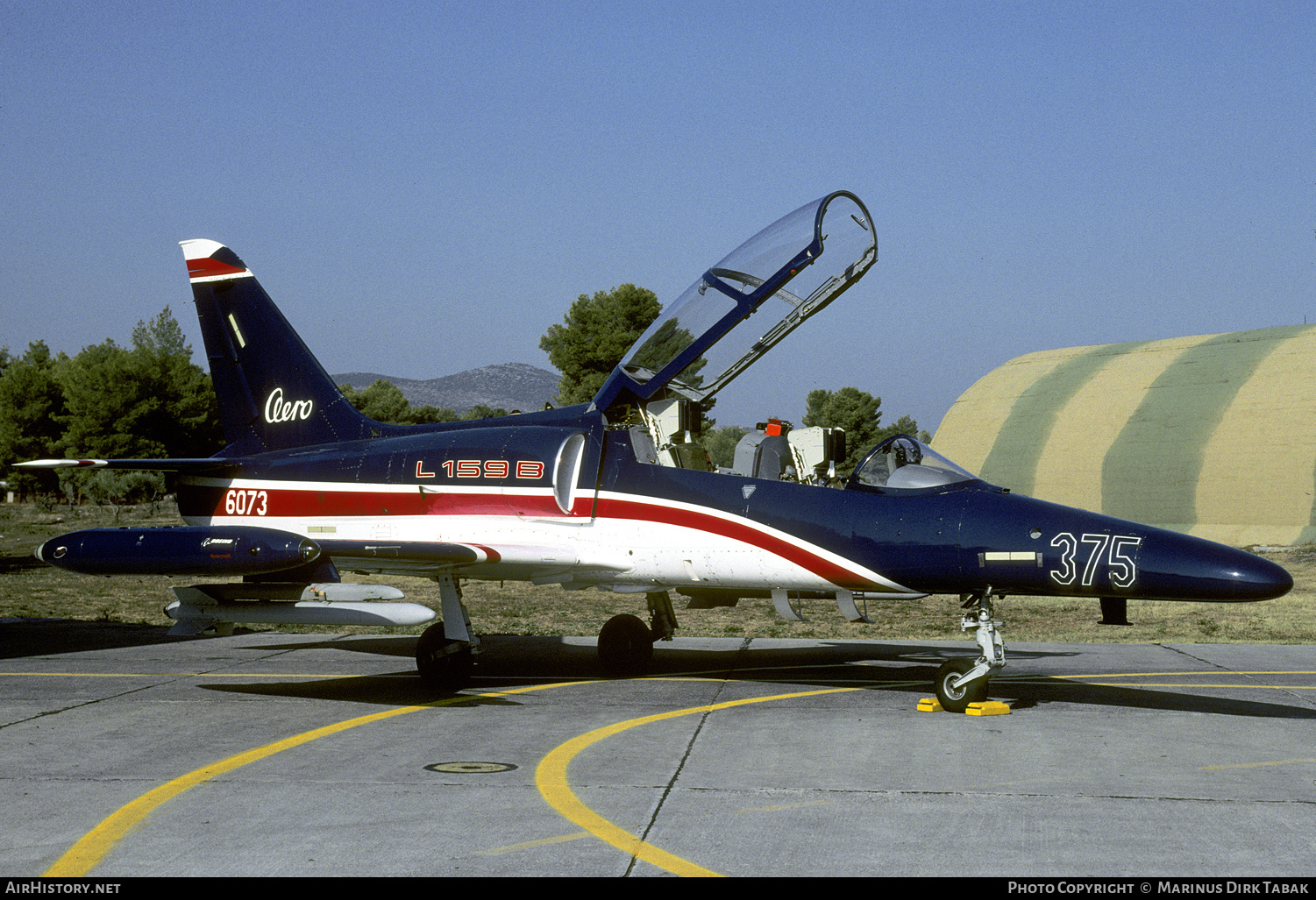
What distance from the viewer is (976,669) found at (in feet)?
32.2

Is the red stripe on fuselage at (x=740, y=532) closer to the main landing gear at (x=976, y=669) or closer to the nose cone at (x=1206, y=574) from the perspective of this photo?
the main landing gear at (x=976, y=669)

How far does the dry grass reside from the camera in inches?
688

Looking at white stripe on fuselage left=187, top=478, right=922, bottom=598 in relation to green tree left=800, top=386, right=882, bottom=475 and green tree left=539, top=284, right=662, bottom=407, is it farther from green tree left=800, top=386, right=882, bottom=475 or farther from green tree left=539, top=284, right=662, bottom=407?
green tree left=800, top=386, right=882, bottom=475

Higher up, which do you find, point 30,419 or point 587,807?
point 30,419

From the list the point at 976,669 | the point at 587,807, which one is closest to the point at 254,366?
the point at 587,807

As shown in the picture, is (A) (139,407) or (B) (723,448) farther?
(A) (139,407)

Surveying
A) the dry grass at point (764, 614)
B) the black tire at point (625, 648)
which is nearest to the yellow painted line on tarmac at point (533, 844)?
the black tire at point (625, 648)

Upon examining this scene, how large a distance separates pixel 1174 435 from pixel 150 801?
3982 cm

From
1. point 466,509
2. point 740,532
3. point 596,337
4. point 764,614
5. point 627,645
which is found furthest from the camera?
point 596,337

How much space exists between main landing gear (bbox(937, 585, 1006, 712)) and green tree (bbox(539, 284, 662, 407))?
3393cm

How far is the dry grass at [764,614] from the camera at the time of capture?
1748cm

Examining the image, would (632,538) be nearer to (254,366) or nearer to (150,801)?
(150,801)

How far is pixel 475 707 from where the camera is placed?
10.4 m

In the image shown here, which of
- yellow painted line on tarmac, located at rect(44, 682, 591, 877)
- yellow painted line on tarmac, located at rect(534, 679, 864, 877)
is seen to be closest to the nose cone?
yellow painted line on tarmac, located at rect(534, 679, 864, 877)
